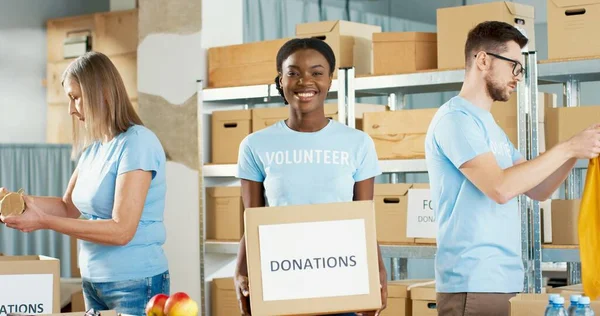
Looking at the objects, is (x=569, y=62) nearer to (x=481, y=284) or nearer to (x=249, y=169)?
(x=481, y=284)

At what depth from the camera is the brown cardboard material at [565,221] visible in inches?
153

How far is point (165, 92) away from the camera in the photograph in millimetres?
5184

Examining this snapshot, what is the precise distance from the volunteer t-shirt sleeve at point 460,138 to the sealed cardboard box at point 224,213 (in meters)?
2.30

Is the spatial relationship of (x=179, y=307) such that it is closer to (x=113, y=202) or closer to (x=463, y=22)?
(x=113, y=202)

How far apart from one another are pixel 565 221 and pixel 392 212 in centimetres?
82

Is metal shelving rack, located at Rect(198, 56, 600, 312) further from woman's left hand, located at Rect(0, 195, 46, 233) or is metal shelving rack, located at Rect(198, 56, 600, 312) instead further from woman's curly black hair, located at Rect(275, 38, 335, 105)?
woman's left hand, located at Rect(0, 195, 46, 233)

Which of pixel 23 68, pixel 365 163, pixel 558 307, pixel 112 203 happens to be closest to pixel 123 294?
pixel 112 203

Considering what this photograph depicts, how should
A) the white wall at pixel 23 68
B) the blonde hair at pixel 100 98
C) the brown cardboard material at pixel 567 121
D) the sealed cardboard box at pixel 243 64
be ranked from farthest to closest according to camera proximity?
1. the white wall at pixel 23 68
2. the sealed cardboard box at pixel 243 64
3. the brown cardboard material at pixel 567 121
4. the blonde hair at pixel 100 98

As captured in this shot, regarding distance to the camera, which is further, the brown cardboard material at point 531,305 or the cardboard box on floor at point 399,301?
the cardboard box on floor at point 399,301

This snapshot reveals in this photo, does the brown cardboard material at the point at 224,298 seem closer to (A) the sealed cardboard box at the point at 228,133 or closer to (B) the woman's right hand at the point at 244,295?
(A) the sealed cardboard box at the point at 228,133

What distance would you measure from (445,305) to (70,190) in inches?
52.9

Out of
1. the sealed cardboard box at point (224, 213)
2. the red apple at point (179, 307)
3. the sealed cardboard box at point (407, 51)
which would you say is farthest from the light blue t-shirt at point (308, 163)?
the sealed cardboard box at point (224, 213)

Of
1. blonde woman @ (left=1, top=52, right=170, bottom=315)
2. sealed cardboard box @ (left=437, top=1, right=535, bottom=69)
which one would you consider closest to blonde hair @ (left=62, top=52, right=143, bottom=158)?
blonde woman @ (left=1, top=52, right=170, bottom=315)

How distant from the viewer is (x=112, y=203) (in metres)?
2.89
